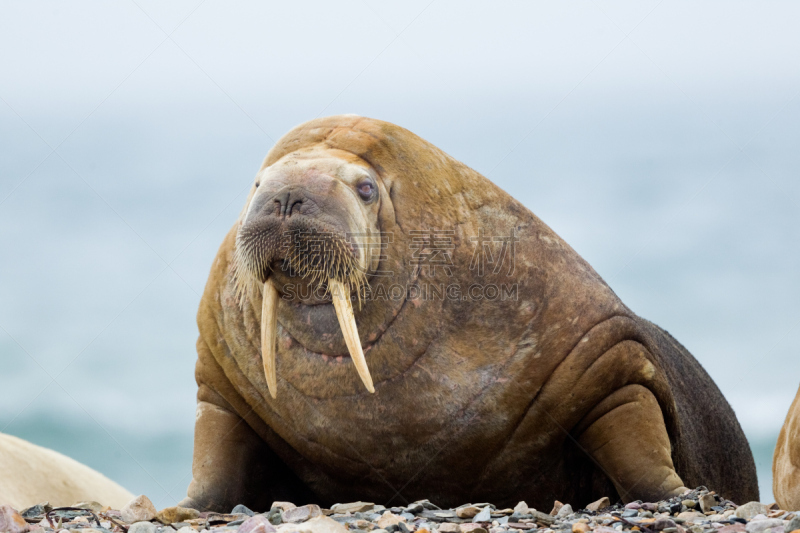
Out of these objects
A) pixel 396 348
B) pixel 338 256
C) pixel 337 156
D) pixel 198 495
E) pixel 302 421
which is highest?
pixel 337 156

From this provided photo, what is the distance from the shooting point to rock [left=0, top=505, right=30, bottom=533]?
5.30m

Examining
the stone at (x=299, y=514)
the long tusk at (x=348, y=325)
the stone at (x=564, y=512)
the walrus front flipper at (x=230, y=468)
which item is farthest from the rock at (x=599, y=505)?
the walrus front flipper at (x=230, y=468)

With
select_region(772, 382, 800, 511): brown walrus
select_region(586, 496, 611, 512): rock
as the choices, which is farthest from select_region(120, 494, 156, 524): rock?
select_region(772, 382, 800, 511): brown walrus

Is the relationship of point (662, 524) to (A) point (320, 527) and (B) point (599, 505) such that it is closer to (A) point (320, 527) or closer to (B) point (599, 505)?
(B) point (599, 505)

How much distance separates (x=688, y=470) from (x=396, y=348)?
2.61 meters

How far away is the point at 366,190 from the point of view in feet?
21.6

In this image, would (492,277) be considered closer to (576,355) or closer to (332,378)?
(576,355)

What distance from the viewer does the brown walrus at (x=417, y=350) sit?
6527mm

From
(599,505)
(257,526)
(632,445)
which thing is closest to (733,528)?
(599,505)

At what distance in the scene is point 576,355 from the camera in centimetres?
699

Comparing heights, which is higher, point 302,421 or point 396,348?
point 396,348

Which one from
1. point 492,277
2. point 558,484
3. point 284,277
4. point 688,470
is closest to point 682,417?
point 688,470

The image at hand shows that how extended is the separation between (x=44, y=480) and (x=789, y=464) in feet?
24.8

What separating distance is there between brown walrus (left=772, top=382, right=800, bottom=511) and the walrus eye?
2.86 metres
